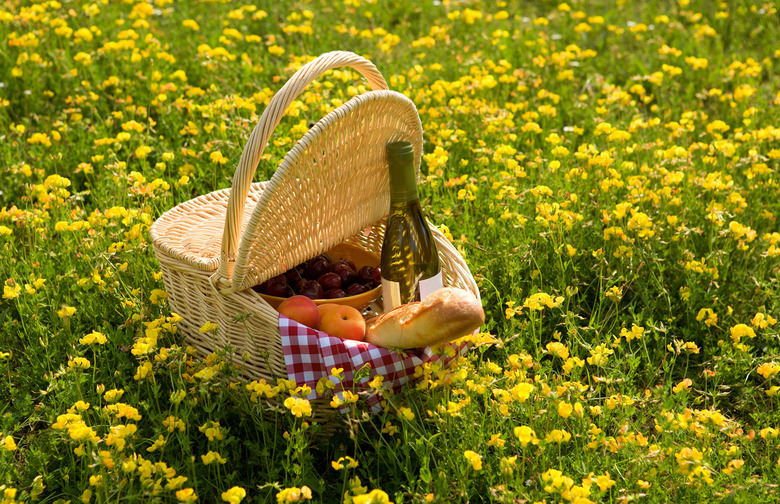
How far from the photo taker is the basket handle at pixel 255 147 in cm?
206

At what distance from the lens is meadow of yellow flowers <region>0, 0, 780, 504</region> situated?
2.00 meters

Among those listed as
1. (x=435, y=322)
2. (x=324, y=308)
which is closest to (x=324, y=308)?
(x=324, y=308)

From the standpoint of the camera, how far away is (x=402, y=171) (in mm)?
2373

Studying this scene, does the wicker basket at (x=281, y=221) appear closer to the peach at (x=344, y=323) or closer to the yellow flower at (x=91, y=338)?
the peach at (x=344, y=323)

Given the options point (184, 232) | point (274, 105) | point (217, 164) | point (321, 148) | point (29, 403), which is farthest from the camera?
point (217, 164)

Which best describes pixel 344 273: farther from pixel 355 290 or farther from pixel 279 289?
pixel 279 289

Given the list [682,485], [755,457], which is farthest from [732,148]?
[682,485]

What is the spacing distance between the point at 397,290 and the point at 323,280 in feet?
0.98

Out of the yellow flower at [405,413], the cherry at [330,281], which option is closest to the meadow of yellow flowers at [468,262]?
the yellow flower at [405,413]

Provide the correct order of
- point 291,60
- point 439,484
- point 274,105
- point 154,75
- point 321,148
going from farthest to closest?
point 291,60 < point 154,75 < point 321,148 < point 274,105 < point 439,484

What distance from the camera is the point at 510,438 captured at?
7.10 ft

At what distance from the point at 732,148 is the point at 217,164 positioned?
2.56 m

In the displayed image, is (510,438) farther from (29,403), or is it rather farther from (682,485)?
(29,403)

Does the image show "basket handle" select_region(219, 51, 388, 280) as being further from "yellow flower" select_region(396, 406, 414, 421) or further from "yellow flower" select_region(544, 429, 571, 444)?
"yellow flower" select_region(544, 429, 571, 444)
